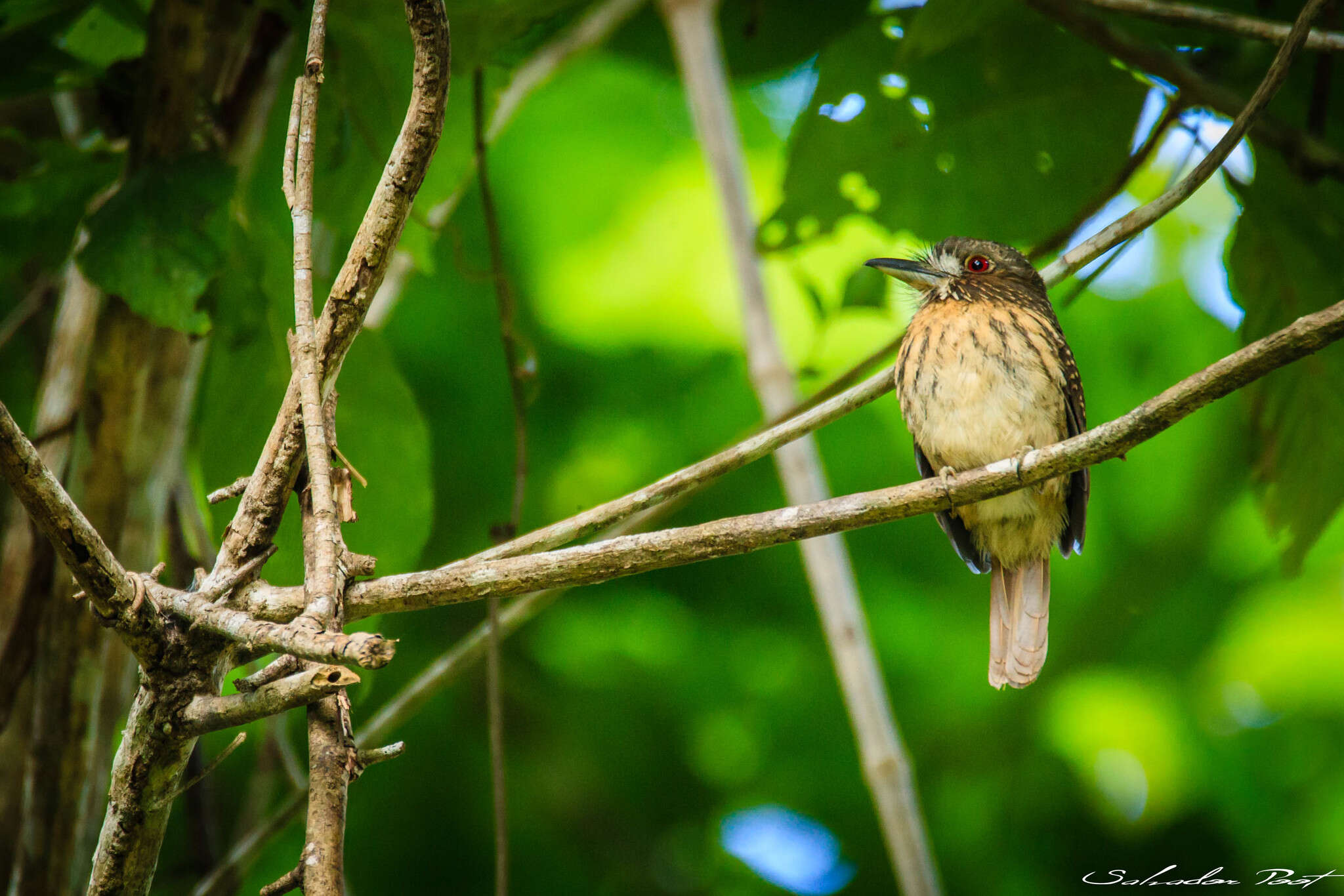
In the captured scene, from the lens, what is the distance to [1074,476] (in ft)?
9.02

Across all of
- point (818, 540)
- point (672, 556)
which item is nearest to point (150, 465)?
point (818, 540)

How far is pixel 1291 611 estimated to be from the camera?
405 centimetres

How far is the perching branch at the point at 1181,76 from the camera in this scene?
2.44m

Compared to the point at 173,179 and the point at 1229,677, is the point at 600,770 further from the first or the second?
the point at 173,179

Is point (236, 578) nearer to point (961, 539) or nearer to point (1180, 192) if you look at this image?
point (1180, 192)

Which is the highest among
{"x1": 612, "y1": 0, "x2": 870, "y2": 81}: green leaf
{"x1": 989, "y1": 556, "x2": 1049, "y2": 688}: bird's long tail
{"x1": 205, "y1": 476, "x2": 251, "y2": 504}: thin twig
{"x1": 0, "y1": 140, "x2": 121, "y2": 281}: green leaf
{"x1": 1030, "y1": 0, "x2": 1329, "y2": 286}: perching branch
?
{"x1": 612, "y1": 0, "x2": 870, "y2": 81}: green leaf

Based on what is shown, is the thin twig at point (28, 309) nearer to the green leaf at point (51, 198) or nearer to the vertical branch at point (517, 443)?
the green leaf at point (51, 198)

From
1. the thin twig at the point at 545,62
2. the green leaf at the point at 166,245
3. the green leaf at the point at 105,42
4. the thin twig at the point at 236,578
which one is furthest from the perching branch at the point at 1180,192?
the green leaf at the point at 105,42

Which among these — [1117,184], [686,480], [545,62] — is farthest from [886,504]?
[545,62]

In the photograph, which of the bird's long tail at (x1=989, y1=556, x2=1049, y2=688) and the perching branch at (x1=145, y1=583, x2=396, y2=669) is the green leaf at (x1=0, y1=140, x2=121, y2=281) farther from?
the bird's long tail at (x1=989, y1=556, x2=1049, y2=688)

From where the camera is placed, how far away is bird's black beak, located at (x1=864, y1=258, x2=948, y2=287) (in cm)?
274

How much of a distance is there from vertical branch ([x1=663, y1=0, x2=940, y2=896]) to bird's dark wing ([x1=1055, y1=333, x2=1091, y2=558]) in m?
0.61

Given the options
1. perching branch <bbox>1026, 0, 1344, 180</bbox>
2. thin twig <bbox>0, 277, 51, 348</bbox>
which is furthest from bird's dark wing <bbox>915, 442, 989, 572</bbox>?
thin twig <bbox>0, 277, 51, 348</bbox>

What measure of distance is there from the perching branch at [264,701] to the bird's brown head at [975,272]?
2122 mm
